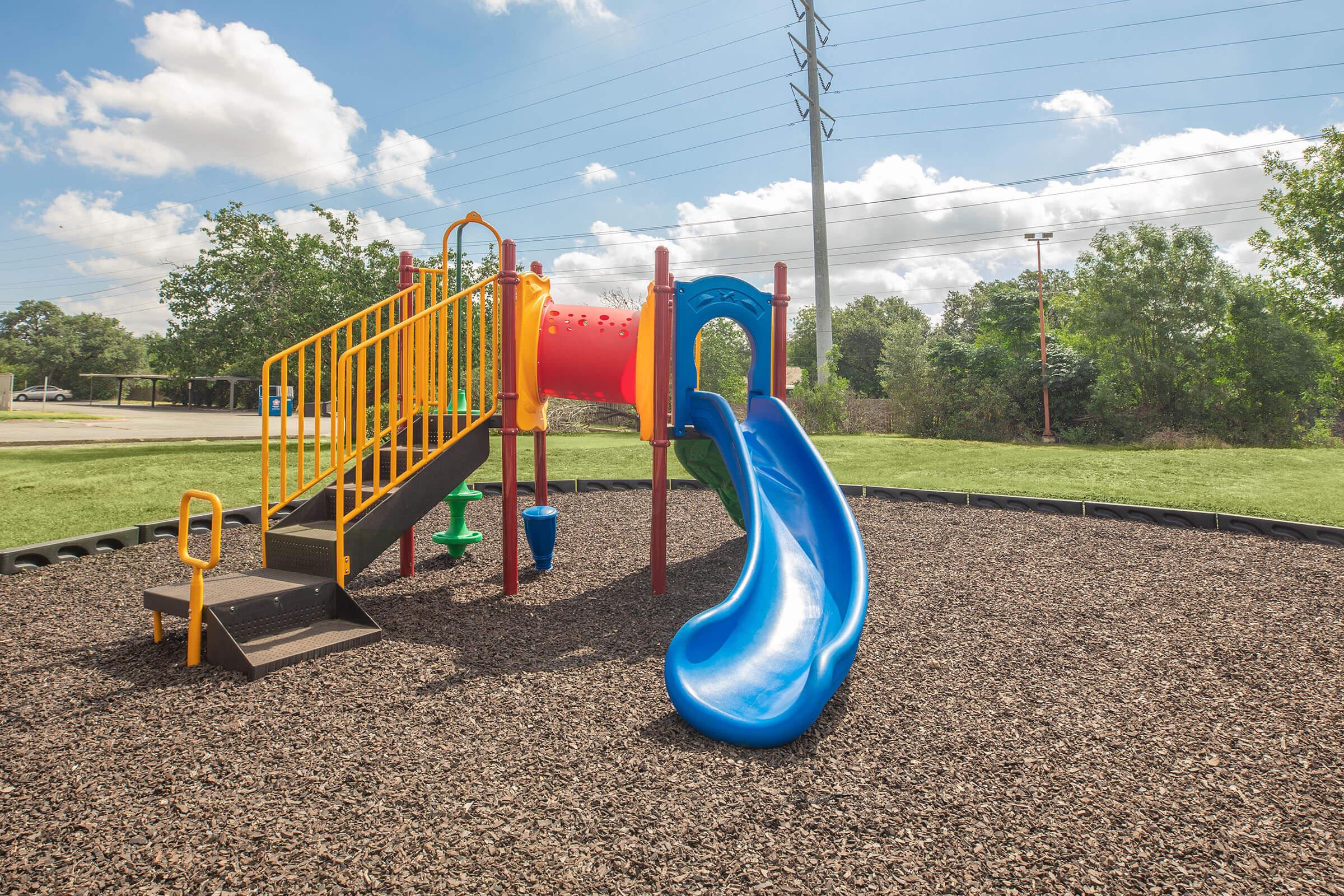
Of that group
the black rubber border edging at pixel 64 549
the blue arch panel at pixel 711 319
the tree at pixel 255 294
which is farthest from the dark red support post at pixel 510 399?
the tree at pixel 255 294

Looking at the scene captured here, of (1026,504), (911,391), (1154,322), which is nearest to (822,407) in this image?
(911,391)

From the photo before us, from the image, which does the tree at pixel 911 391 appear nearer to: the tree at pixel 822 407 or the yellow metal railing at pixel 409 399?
the tree at pixel 822 407

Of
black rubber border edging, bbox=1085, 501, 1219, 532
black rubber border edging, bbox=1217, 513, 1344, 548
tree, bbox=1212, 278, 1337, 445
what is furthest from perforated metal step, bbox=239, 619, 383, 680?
tree, bbox=1212, 278, 1337, 445

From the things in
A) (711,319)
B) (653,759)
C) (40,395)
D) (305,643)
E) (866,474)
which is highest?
(40,395)

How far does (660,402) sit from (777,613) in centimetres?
230

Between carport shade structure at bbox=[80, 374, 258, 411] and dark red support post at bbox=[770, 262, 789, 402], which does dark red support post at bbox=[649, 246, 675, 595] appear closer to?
dark red support post at bbox=[770, 262, 789, 402]

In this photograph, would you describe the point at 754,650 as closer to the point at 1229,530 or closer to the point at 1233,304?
the point at 1229,530

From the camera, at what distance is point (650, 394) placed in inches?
228

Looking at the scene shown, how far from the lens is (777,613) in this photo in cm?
392

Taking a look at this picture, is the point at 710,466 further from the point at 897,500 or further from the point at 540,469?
the point at 897,500

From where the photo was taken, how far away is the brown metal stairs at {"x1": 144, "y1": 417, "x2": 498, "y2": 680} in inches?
153

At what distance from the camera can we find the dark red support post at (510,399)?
17.8 ft

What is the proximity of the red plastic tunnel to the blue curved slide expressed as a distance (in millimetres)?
822

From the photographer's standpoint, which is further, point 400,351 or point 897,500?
point 897,500
